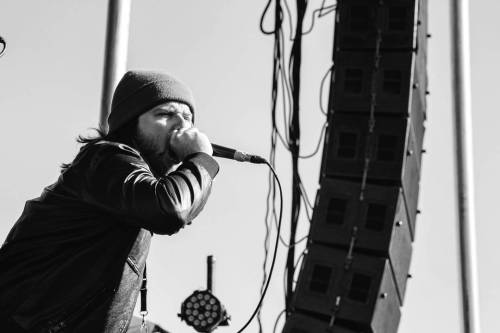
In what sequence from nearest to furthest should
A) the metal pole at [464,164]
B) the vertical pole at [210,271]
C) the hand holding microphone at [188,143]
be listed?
the hand holding microphone at [188,143]
the vertical pole at [210,271]
the metal pole at [464,164]

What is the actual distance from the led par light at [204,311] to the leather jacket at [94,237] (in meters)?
1.68

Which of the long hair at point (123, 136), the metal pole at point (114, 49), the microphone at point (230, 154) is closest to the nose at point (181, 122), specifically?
the long hair at point (123, 136)

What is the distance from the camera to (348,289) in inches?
141

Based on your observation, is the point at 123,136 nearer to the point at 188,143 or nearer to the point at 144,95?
the point at 144,95

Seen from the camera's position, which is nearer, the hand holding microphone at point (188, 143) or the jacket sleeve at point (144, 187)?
the jacket sleeve at point (144, 187)

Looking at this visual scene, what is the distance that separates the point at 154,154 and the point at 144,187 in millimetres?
293

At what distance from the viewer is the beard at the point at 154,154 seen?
2125 mm

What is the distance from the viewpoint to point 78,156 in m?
2.07

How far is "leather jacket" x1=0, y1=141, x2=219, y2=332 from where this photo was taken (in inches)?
73.7

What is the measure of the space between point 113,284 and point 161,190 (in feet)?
0.84

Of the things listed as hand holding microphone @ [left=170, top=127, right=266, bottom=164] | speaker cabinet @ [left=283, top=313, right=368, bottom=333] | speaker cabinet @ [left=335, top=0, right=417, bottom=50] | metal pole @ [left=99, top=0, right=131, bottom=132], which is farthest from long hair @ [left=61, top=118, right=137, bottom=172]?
speaker cabinet @ [left=335, top=0, right=417, bottom=50]

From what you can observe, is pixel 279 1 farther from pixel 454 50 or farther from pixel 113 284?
pixel 113 284

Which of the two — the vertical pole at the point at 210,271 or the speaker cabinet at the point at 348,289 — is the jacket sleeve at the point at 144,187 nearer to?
the speaker cabinet at the point at 348,289

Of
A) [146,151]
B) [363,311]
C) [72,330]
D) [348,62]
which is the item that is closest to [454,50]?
[348,62]
